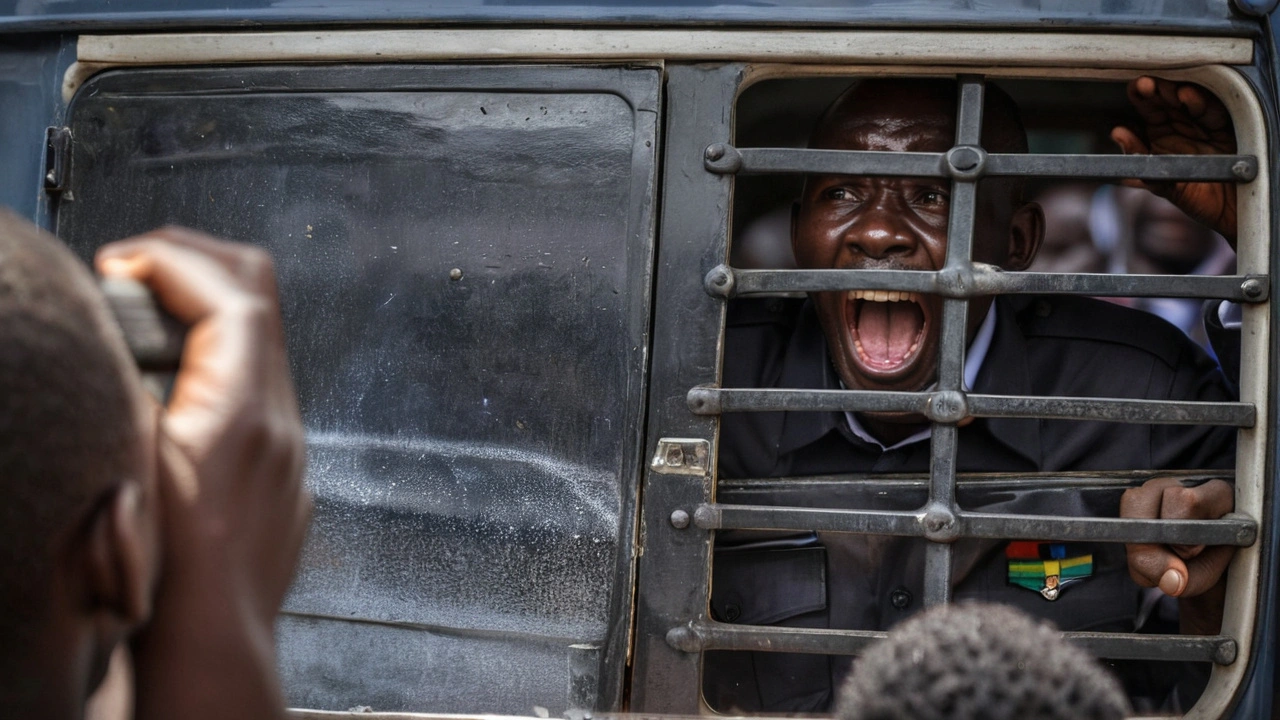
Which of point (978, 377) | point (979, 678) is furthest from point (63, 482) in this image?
point (978, 377)

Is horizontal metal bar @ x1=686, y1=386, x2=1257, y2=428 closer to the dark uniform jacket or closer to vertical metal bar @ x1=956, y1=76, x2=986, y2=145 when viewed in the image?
the dark uniform jacket

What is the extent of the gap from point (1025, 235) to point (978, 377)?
457 millimetres

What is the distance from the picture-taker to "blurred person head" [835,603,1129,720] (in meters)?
0.81

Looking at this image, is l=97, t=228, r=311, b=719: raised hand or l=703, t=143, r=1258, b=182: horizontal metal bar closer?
l=97, t=228, r=311, b=719: raised hand

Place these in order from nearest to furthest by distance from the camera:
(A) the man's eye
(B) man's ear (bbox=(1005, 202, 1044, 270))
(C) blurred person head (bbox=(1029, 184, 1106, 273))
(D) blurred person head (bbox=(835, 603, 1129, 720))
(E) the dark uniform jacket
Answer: (D) blurred person head (bbox=(835, 603, 1129, 720))
(E) the dark uniform jacket
(A) the man's eye
(B) man's ear (bbox=(1005, 202, 1044, 270))
(C) blurred person head (bbox=(1029, 184, 1106, 273))

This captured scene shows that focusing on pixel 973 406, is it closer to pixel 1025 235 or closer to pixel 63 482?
pixel 1025 235

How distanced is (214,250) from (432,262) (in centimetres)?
109

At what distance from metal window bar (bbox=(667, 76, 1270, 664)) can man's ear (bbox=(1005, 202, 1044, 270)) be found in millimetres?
884


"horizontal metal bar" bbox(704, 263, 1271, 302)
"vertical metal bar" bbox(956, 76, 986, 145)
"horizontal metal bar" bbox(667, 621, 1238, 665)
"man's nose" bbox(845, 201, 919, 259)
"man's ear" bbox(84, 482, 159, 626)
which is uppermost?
"vertical metal bar" bbox(956, 76, 986, 145)

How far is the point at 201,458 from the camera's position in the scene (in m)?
0.70

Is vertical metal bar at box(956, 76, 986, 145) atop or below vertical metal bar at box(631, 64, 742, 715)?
atop

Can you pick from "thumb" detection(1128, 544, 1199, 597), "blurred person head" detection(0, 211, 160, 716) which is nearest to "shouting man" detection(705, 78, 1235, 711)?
"thumb" detection(1128, 544, 1199, 597)

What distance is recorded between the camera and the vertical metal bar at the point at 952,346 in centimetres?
183

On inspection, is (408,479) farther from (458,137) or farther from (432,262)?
(458,137)
